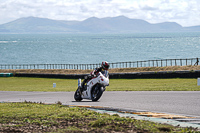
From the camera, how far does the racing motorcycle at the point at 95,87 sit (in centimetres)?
1522

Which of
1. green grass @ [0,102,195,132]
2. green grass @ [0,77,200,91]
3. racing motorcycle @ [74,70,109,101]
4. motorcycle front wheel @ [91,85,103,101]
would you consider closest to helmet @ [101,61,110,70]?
racing motorcycle @ [74,70,109,101]

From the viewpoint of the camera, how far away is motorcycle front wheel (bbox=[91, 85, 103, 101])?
51.2 feet

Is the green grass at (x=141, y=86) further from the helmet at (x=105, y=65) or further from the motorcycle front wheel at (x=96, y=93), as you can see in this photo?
the helmet at (x=105, y=65)

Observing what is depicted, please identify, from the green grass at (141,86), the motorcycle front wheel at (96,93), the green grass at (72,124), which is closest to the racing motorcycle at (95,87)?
the motorcycle front wheel at (96,93)

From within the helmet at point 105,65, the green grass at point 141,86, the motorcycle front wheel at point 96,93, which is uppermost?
the helmet at point 105,65

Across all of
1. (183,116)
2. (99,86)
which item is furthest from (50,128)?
(99,86)

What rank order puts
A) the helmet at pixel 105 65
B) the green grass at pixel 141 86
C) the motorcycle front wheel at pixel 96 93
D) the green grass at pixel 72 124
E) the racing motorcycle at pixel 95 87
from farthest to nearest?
the green grass at pixel 141 86 < the motorcycle front wheel at pixel 96 93 < the racing motorcycle at pixel 95 87 < the helmet at pixel 105 65 < the green grass at pixel 72 124

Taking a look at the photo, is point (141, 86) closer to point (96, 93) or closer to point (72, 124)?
point (96, 93)

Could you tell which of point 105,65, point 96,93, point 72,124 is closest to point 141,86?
point 96,93

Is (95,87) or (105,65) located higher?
(105,65)

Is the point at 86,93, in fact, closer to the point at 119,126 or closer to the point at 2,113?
the point at 2,113

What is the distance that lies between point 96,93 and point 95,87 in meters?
0.26

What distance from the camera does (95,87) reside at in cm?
1586

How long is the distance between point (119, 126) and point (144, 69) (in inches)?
1582
